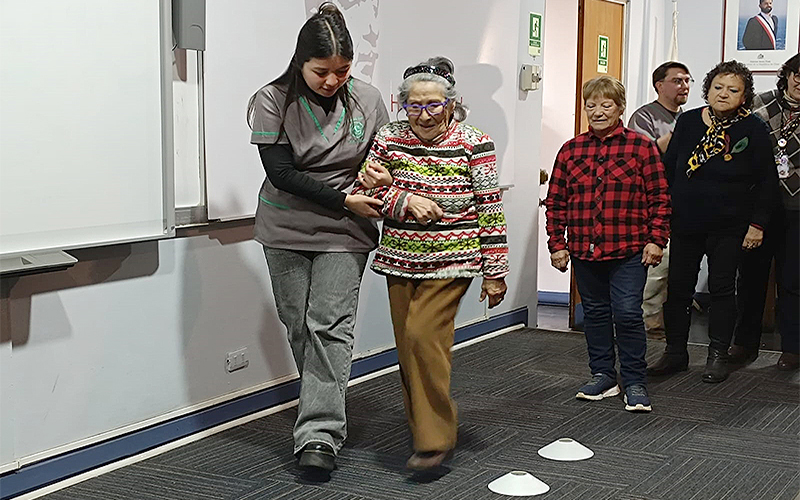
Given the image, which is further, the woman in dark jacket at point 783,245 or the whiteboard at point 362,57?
the woman in dark jacket at point 783,245

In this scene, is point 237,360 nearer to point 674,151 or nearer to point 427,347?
point 427,347

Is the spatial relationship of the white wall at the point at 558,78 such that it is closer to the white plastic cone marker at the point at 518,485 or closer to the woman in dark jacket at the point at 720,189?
the woman in dark jacket at the point at 720,189

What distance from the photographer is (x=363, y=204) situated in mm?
3018

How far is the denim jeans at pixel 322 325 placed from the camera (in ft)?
10.1

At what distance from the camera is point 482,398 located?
13.4ft

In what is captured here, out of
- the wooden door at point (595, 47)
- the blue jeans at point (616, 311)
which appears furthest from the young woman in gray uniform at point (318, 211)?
the wooden door at point (595, 47)

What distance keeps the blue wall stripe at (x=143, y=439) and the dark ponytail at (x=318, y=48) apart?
43.3 inches

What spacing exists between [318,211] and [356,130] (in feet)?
0.95

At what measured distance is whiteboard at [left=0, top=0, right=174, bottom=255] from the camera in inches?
110

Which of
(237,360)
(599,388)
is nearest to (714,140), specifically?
(599,388)

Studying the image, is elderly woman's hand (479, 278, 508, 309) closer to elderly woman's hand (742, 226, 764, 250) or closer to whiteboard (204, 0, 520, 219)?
whiteboard (204, 0, 520, 219)

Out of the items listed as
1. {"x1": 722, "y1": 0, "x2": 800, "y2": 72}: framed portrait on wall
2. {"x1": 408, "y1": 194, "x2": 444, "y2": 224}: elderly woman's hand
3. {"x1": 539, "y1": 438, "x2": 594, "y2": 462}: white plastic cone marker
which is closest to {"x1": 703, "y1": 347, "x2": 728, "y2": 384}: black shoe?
{"x1": 539, "y1": 438, "x2": 594, "y2": 462}: white plastic cone marker

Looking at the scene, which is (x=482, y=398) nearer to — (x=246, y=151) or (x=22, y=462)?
(x=246, y=151)

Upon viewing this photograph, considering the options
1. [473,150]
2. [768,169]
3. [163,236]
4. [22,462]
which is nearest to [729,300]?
[768,169]
